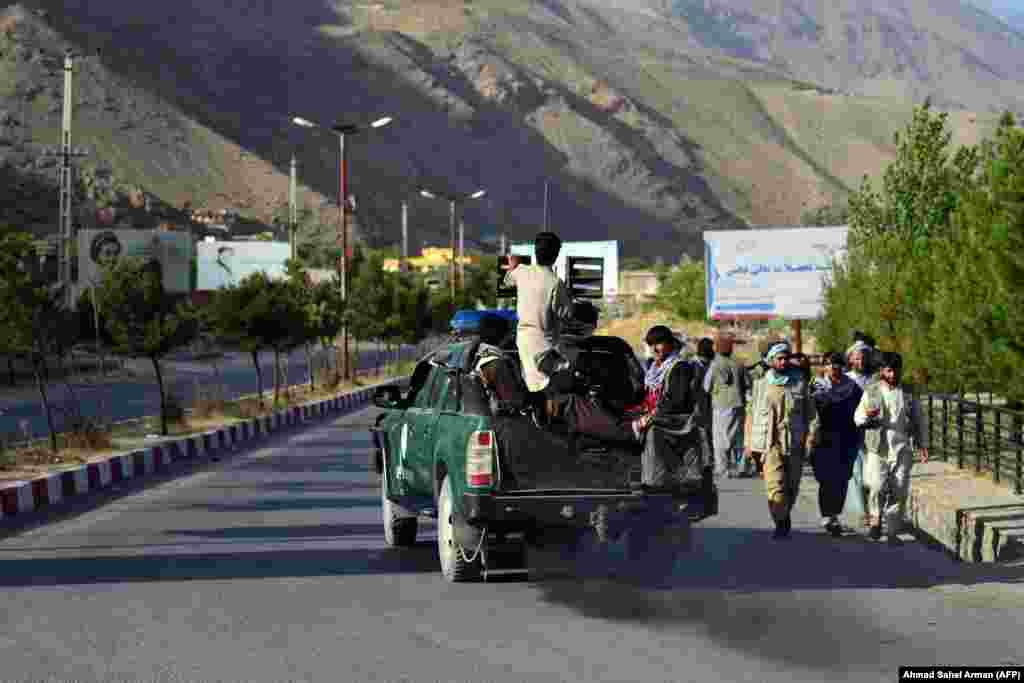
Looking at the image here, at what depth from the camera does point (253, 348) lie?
142ft

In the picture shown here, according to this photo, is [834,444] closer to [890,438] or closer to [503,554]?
[890,438]

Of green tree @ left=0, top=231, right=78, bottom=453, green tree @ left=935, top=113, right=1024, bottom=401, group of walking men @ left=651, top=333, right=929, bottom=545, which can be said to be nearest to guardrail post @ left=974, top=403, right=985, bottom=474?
green tree @ left=935, top=113, right=1024, bottom=401

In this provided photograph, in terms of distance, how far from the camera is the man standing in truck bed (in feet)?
37.9

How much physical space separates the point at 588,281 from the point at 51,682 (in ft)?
30.9

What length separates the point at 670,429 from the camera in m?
11.5

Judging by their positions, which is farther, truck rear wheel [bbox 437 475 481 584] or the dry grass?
the dry grass

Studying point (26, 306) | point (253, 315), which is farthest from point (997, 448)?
point (253, 315)

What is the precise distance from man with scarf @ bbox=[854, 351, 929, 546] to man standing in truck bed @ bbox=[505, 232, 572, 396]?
158 inches

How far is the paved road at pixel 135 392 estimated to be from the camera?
3788 centimetres

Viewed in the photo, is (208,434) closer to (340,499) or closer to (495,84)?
(340,499)

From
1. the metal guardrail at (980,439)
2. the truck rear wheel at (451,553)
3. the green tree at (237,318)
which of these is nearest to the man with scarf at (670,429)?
the truck rear wheel at (451,553)

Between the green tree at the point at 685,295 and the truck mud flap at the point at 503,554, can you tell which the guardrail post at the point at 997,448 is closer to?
the truck mud flap at the point at 503,554

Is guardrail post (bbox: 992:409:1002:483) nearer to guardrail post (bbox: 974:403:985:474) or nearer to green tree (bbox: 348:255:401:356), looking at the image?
guardrail post (bbox: 974:403:985:474)

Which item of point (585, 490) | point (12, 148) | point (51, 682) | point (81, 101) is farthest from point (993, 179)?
point (81, 101)
